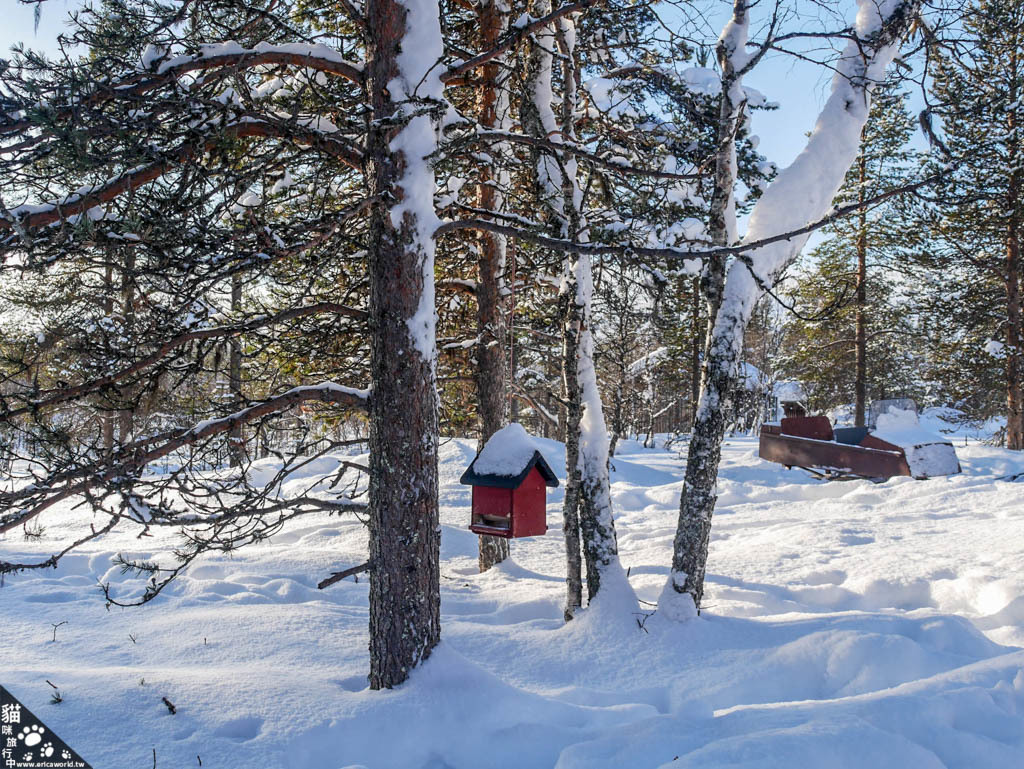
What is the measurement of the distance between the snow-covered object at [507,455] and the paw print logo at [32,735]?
2.93 meters

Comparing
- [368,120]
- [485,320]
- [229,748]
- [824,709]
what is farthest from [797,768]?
[485,320]

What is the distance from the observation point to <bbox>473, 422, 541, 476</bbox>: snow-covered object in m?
4.73

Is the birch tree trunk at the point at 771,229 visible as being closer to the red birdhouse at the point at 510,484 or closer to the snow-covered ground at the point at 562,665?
the snow-covered ground at the point at 562,665

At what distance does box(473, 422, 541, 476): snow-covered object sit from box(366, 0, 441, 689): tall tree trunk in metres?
0.86

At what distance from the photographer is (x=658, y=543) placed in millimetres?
9242

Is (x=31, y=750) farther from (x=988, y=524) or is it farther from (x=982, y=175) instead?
(x=982, y=175)

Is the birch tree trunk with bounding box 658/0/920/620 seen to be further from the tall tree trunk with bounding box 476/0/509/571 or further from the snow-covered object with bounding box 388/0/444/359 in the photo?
the tall tree trunk with bounding box 476/0/509/571

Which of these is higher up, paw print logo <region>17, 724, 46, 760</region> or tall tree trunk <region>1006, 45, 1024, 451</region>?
→ tall tree trunk <region>1006, 45, 1024, 451</region>

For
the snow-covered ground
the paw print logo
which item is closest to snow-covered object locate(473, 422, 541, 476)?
the snow-covered ground

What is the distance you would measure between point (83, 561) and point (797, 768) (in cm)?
846

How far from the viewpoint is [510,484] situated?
4.64 metres

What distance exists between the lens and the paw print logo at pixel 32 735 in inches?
121

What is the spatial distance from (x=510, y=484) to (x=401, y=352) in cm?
142

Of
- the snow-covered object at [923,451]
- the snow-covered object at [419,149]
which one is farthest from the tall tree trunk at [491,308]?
the snow-covered object at [923,451]
